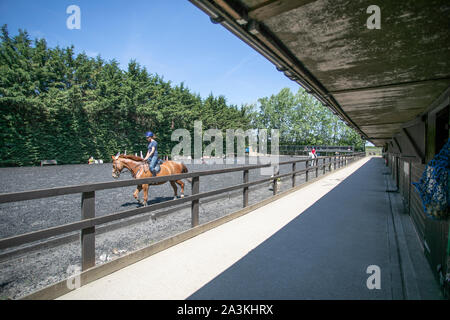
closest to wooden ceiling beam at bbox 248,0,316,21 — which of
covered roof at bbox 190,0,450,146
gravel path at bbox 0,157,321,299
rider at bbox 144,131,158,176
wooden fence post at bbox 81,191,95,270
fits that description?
covered roof at bbox 190,0,450,146

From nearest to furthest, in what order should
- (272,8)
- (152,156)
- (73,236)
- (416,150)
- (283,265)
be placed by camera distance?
(272,8) → (283,265) → (73,236) → (416,150) → (152,156)

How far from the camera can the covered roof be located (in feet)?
7.23

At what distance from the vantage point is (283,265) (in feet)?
10.7

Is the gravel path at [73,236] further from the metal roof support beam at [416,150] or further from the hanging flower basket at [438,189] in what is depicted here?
the metal roof support beam at [416,150]

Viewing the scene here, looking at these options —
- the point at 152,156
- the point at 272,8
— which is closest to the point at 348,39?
the point at 272,8

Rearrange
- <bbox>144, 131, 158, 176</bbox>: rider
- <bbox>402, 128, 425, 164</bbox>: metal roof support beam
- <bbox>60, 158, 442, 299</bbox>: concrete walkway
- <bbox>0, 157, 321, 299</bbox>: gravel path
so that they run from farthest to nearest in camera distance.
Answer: <bbox>144, 131, 158, 176</bbox>: rider, <bbox>402, 128, 425, 164</bbox>: metal roof support beam, <bbox>0, 157, 321, 299</bbox>: gravel path, <bbox>60, 158, 442, 299</bbox>: concrete walkway

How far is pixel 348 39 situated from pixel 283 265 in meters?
2.99

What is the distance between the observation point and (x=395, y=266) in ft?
10.6

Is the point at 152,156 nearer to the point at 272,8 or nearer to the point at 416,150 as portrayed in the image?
the point at 272,8

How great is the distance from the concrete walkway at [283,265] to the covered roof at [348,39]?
109 inches

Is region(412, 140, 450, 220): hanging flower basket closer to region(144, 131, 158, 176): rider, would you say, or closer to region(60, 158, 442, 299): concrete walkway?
region(60, 158, 442, 299): concrete walkway

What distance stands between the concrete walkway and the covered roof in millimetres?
2766

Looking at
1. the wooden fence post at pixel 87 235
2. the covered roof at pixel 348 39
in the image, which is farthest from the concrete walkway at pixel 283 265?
the covered roof at pixel 348 39

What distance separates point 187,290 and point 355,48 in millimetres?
3562
